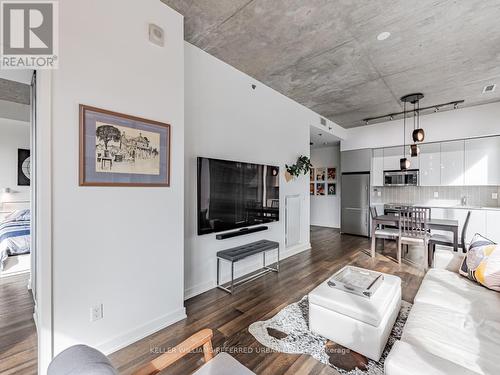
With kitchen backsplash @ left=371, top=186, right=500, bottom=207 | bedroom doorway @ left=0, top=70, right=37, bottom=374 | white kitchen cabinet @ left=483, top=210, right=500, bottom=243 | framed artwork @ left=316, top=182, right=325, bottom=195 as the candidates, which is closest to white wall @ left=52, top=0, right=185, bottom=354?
bedroom doorway @ left=0, top=70, right=37, bottom=374

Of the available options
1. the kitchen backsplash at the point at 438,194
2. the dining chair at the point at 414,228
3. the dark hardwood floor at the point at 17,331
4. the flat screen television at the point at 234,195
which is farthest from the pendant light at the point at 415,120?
the dark hardwood floor at the point at 17,331

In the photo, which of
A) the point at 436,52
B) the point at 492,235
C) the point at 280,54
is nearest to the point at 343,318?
the point at 280,54

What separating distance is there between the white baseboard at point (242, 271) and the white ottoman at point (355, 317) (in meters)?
1.44

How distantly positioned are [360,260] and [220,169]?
313 cm

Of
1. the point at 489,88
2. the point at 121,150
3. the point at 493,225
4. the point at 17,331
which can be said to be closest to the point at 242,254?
the point at 121,150

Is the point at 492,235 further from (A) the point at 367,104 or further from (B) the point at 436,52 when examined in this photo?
(B) the point at 436,52

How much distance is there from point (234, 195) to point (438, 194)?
18.3 ft

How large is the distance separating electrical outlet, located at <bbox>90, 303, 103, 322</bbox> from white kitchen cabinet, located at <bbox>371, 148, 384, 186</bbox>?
258 inches

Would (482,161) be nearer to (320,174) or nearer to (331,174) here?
(331,174)

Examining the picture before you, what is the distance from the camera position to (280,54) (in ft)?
10.1

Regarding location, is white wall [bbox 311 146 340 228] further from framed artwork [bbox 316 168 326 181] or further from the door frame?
the door frame

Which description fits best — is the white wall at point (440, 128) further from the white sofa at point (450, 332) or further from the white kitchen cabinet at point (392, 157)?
the white sofa at point (450, 332)

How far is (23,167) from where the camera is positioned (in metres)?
5.15

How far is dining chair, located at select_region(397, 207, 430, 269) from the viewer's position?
3896 millimetres
